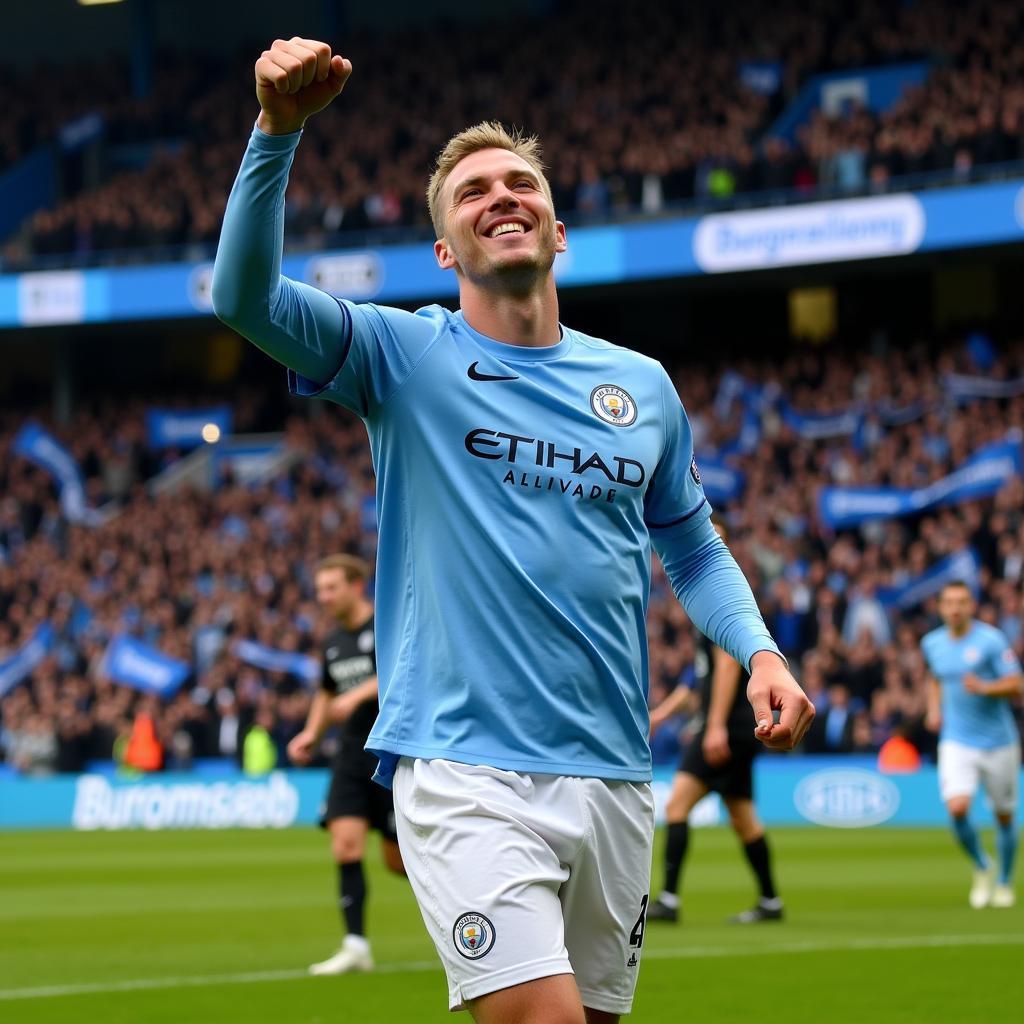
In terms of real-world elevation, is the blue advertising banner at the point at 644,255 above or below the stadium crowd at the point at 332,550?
above

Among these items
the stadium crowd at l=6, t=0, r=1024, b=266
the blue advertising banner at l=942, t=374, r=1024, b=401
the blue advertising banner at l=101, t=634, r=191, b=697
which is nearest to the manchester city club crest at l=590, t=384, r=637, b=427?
the blue advertising banner at l=942, t=374, r=1024, b=401

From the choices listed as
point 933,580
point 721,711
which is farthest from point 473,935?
point 933,580

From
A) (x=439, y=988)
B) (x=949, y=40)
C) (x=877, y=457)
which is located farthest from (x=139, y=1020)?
(x=949, y=40)

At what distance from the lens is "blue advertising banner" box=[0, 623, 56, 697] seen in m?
33.5

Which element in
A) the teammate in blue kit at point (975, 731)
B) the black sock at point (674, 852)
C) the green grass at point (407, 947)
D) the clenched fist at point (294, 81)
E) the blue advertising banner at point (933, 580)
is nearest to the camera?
the clenched fist at point (294, 81)

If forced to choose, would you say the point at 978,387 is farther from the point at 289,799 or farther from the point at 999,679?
the point at 999,679

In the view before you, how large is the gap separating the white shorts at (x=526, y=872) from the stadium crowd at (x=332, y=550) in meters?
18.8

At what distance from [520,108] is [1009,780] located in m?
24.2

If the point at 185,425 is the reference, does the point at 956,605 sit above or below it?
below

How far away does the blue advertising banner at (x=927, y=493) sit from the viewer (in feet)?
85.7

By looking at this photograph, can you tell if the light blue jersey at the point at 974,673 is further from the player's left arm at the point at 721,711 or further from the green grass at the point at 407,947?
the player's left arm at the point at 721,711

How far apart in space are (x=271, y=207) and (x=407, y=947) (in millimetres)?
8608

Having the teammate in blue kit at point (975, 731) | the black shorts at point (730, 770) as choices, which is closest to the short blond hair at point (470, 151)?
the black shorts at point (730, 770)

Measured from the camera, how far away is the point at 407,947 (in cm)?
1165
